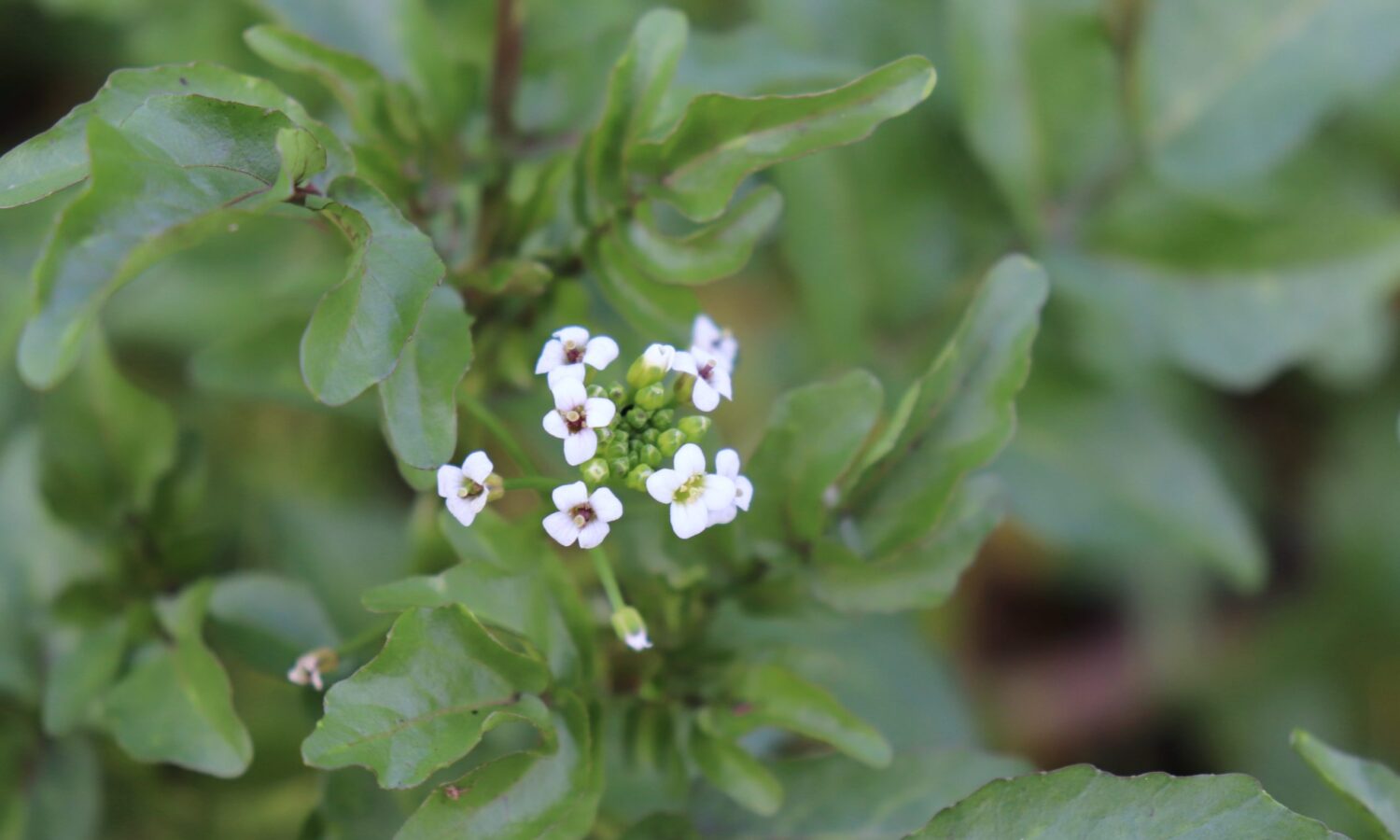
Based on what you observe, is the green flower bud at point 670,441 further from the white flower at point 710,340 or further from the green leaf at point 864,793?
the green leaf at point 864,793

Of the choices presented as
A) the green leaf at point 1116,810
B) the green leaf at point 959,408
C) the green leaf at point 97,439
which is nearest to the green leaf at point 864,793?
the green leaf at point 1116,810

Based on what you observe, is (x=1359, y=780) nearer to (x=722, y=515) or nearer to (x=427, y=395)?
(x=722, y=515)

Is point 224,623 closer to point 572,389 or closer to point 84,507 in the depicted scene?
point 84,507

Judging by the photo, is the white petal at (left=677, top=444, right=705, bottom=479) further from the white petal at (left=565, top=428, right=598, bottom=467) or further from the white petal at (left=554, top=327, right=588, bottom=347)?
the white petal at (left=554, top=327, right=588, bottom=347)

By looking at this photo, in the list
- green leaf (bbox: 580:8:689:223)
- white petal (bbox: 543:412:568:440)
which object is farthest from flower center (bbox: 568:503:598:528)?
green leaf (bbox: 580:8:689:223)

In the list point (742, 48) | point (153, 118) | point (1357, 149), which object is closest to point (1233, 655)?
point (1357, 149)

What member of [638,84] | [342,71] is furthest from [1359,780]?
[342,71]
